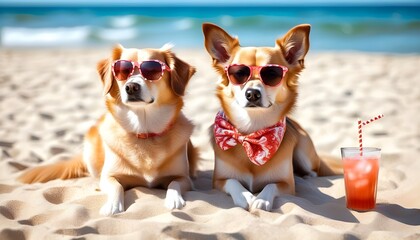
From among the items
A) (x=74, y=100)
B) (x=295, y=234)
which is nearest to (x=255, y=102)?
(x=295, y=234)

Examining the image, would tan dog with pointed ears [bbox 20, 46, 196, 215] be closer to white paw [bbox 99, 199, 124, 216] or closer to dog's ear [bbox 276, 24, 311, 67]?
white paw [bbox 99, 199, 124, 216]

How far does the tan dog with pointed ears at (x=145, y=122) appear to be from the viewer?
314cm

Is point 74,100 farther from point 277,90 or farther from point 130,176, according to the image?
point 277,90

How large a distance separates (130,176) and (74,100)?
12.9 ft

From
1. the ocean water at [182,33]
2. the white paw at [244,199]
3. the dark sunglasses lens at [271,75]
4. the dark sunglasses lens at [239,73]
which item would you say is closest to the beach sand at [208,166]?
the white paw at [244,199]

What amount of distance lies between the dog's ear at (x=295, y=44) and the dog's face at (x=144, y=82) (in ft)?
2.12

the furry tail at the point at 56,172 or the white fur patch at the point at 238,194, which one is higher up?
the white fur patch at the point at 238,194

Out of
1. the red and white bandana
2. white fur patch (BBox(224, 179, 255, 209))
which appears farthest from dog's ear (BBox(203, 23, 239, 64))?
white fur patch (BBox(224, 179, 255, 209))

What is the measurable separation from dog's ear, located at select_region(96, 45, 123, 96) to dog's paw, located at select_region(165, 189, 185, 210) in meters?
0.79

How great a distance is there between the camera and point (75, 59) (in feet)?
34.7

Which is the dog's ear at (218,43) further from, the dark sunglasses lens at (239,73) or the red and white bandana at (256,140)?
the red and white bandana at (256,140)

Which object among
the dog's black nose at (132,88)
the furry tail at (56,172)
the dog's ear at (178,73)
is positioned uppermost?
the dog's ear at (178,73)

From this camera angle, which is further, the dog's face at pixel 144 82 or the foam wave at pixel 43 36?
the foam wave at pixel 43 36

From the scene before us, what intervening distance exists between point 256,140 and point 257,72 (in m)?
0.43
